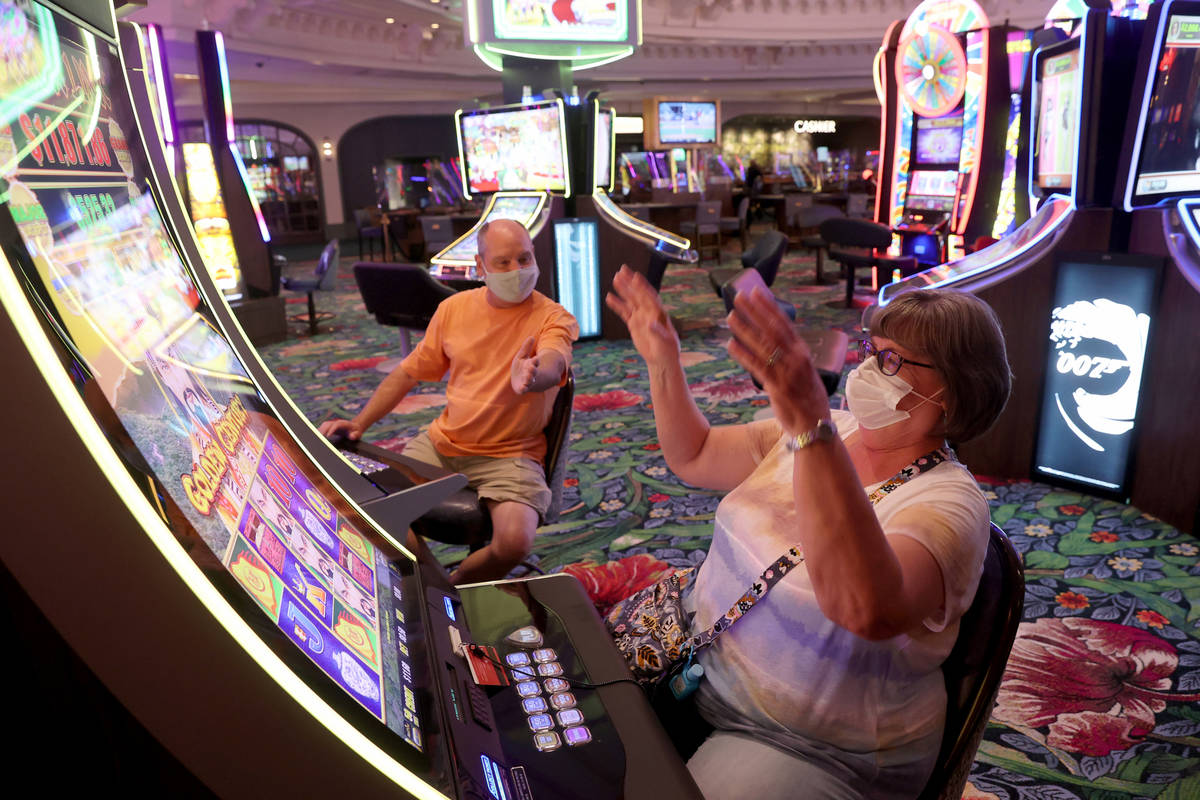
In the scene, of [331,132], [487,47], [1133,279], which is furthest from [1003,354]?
[331,132]

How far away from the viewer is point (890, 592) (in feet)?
2.73

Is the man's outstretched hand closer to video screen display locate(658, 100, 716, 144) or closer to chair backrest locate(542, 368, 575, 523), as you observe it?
chair backrest locate(542, 368, 575, 523)

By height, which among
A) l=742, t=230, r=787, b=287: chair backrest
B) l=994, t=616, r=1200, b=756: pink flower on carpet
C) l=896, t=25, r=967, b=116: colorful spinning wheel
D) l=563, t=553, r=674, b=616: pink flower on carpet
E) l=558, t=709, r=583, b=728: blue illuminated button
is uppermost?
l=896, t=25, r=967, b=116: colorful spinning wheel

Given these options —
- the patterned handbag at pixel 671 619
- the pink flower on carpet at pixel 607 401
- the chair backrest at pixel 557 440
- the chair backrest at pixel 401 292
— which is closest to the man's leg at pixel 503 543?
the chair backrest at pixel 557 440

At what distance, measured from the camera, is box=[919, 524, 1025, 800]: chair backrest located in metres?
0.91

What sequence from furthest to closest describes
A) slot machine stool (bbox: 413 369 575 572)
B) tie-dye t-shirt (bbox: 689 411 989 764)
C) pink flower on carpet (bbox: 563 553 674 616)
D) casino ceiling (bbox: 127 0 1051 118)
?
casino ceiling (bbox: 127 0 1051 118), pink flower on carpet (bbox: 563 553 674 616), slot machine stool (bbox: 413 369 575 572), tie-dye t-shirt (bbox: 689 411 989 764)

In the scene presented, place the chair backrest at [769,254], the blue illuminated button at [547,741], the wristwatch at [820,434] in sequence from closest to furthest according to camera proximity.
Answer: the blue illuminated button at [547,741], the wristwatch at [820,434], the chair backrest at [769,254]

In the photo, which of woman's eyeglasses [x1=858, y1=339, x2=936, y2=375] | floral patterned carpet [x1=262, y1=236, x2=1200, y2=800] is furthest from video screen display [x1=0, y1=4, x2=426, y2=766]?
floral patterned carpet [x1=262, y1=236, x2=1200, y2=800]

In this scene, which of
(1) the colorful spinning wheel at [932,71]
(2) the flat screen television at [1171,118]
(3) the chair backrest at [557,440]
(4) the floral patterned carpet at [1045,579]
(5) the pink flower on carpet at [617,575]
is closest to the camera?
(4) the floral patterned carpet at [1045,579]

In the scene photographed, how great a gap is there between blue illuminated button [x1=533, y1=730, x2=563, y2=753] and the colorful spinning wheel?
17.9ft

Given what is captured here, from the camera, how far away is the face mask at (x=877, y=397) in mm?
1026

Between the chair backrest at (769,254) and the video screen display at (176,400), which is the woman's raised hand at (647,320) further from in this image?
the chair backrest at (769,254)

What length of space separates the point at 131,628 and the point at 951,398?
35.2 inches

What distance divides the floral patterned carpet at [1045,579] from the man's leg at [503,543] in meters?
→ 0.50
